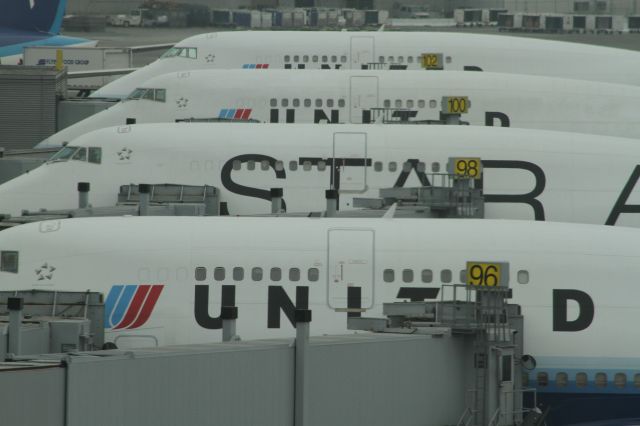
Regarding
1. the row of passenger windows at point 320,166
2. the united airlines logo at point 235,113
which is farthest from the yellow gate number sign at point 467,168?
the united airlines logo at point 235,113

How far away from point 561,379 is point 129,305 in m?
8.35

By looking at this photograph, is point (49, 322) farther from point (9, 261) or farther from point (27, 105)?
point (27, 105)

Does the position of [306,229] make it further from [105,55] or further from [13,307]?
[105,55]

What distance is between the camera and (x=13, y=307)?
24219 mm

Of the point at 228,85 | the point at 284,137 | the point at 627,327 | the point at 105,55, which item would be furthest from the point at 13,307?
the point at 105,55

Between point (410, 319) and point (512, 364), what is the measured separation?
269 centimetres

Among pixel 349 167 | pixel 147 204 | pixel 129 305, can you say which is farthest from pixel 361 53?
pixel 129 305

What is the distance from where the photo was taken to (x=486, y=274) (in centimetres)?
2627

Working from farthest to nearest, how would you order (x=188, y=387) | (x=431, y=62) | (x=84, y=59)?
1. (x=84, y=59)
2. (x=431, y=62)
3. (x=188, y=387)

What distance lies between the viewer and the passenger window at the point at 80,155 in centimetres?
4491

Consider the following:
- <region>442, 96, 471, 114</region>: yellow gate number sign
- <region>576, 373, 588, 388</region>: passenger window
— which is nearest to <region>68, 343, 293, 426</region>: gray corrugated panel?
<region>576, 373, 588, 388</region>: passenger window

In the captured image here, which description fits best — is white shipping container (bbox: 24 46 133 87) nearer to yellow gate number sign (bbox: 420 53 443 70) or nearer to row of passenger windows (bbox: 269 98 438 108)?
yellow gate number sign (bbox: 420 53 443 70)

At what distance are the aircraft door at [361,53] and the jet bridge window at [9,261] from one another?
1469 inches

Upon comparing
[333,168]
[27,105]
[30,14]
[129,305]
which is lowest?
[129,305]
